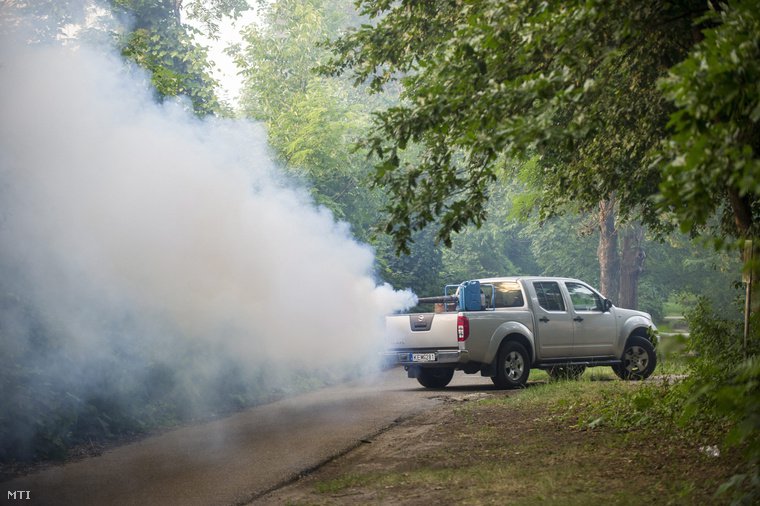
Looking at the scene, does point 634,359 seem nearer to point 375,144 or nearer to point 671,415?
point 671,415

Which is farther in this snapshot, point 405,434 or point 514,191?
point 514,191

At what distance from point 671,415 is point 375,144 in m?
4.89

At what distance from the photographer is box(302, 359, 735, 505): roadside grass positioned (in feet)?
25.2

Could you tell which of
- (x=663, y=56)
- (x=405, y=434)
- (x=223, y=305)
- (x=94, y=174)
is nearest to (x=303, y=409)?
(x=223, y=305)

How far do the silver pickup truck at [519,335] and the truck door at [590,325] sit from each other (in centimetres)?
2

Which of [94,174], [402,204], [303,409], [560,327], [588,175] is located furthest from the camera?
[560,327]

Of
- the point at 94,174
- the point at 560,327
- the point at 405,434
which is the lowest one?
the point at 405,434

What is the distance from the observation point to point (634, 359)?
1927 cm

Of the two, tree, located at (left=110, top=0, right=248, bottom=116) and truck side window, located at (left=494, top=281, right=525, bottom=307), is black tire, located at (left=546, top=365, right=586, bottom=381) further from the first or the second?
tree, located at (left=110, top=0, right=248, bottom=116)

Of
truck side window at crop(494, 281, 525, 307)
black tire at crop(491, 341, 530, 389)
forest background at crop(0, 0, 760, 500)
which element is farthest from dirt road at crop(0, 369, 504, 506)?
truck side window at crop(494, 281, 525, 307)

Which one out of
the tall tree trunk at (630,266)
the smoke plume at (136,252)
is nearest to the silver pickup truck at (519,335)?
the smoke plume at (136,252)

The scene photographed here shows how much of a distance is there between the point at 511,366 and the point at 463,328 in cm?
142

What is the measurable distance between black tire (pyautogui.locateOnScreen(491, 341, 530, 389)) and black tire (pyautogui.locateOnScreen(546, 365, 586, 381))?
35.9 inches

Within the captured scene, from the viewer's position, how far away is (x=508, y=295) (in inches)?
714
